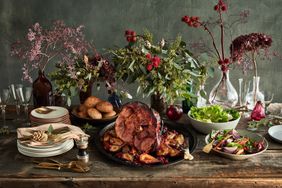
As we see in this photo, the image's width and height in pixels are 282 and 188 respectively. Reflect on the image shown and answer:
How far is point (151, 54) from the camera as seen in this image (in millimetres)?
2029

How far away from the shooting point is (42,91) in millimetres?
2193

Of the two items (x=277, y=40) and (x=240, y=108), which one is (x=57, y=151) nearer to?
(x=240, y=108)

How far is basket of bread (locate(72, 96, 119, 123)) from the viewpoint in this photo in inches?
80.7

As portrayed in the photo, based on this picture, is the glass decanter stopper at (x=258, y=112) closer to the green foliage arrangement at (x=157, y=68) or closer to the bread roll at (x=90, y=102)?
the green foliage arrangement at (x=157, y=68)

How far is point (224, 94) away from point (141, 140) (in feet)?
2.22

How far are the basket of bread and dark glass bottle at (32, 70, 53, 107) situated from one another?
0.67 ft

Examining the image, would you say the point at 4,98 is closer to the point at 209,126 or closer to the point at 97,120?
the point at 97,120

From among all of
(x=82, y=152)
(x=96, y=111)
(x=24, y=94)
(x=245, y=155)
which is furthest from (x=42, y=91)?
(x=245, y=155)

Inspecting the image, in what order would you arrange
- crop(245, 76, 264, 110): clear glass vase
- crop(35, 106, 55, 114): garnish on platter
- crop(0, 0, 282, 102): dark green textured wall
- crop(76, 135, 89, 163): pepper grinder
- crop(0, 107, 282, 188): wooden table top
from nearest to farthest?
crop(0, 107, 282, 188): wooden table top, crop(76, 135, 89, 163): pepper grinder, crop(35, 106, 55, 114): garnish on platter, crop(245, 76, 264, 110): clear glass vase, crop(0, 0, 282, 102): dark green textured wall

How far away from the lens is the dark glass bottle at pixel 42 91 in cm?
218

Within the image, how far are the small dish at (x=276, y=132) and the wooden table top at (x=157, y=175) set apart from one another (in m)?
0.21

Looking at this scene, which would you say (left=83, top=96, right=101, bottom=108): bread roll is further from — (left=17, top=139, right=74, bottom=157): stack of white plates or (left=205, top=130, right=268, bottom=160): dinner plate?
(left=205, top=130, right=268, bottom=160): dinner plate

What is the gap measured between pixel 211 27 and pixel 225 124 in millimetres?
1521

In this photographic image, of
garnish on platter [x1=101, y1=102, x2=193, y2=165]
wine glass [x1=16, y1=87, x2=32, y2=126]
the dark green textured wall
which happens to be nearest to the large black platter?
garnish on platter [x1=101, y1=102, x2=193, y2=165]
